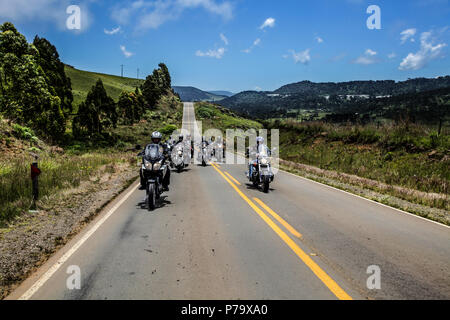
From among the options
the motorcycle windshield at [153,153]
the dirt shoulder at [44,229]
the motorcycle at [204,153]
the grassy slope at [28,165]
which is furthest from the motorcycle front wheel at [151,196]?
the motorcycle at [204,153]

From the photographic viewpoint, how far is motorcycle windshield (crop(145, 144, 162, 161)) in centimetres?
834

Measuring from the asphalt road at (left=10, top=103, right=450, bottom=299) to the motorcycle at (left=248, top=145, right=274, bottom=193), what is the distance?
2.07 metres

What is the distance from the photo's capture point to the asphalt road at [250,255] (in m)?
3.59

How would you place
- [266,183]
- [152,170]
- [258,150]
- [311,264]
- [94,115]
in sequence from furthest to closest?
[94,115], [258,150], [266,183], [152,170], [311,264]

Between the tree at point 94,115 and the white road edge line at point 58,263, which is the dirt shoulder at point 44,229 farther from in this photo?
the tree at point 94,115

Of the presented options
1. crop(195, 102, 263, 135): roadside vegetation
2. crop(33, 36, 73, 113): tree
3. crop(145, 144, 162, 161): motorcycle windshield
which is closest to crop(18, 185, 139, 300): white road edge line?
crop(145, 144, 162, 161): motorcycle windshield

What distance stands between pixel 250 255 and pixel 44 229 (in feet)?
14.6

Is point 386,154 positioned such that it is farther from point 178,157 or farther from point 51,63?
point 51,63

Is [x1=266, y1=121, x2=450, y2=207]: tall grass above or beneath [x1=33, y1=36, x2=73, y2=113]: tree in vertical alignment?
beneath

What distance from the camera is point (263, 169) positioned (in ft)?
35.1

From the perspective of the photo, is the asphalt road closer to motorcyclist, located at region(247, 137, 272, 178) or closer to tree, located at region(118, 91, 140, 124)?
motorcyclist, located at region(247, 137, 272, 178)

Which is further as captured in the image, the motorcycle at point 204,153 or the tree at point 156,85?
the tree at point 156,85

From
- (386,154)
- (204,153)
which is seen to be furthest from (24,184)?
(386,154)

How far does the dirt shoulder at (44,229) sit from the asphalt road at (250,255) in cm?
26
